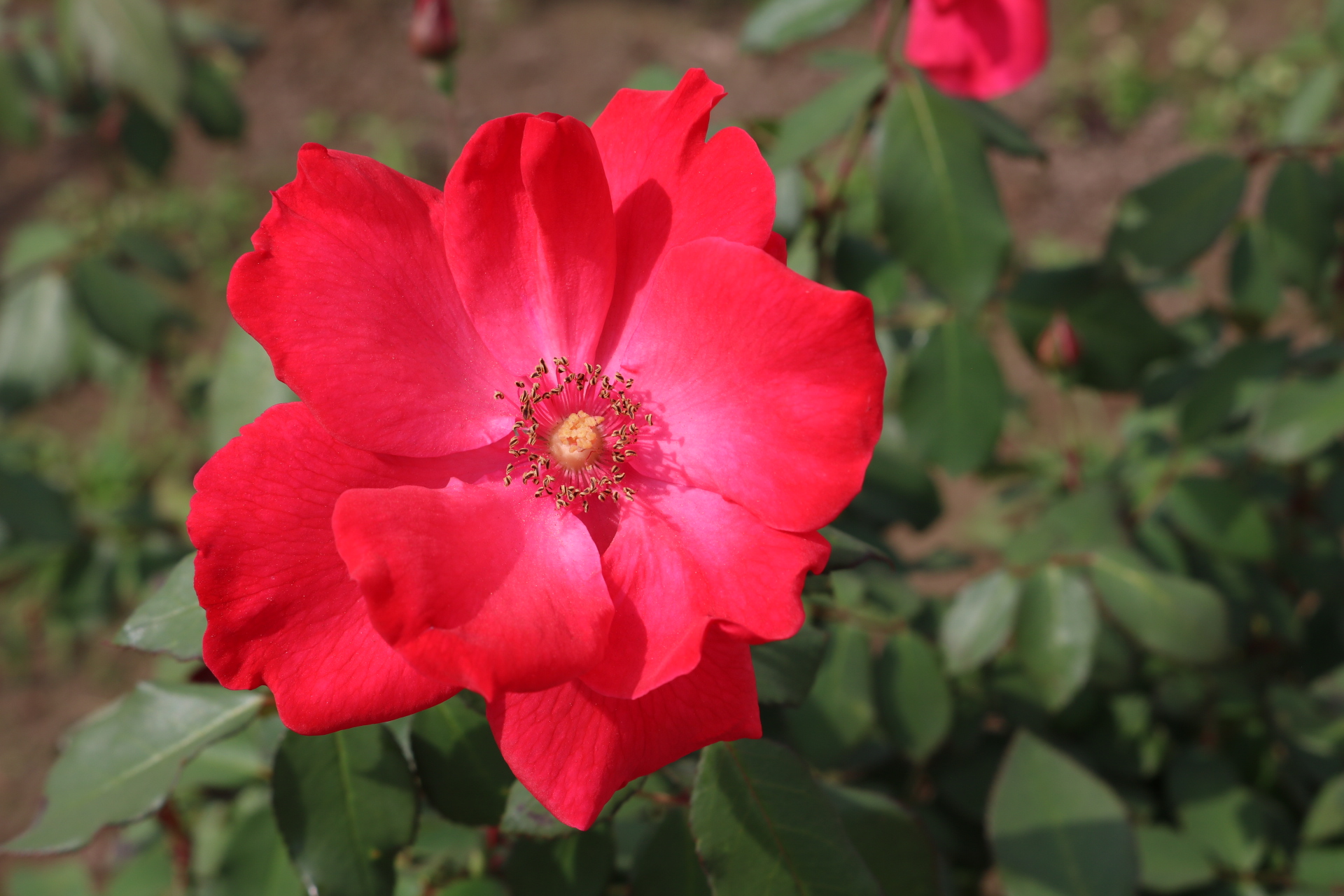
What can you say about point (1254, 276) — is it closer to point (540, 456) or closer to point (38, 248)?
point (540, 456)

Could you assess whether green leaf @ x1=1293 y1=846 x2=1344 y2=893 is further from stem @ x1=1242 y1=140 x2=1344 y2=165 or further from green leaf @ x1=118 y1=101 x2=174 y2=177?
green leaf @ x1=118 y1=101 x2=174 y2=177

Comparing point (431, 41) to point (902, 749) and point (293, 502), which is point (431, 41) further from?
point (902, 749)

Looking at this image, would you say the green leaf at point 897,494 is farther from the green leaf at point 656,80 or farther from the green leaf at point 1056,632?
the green leaf at point 656,80

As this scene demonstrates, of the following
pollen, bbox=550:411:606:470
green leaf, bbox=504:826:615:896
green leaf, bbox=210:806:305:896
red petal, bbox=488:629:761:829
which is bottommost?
green leaf, bbox=210:806:305:896

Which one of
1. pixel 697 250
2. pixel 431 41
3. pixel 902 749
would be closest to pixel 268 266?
pixel 697 250

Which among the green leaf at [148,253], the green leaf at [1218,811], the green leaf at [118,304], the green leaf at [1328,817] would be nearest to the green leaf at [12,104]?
the green leaf at [148,253]

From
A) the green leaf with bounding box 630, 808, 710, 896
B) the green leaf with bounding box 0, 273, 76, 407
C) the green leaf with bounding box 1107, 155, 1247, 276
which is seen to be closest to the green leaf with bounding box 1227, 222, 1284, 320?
the green leaf with bounding box 1107, 155, 1247, 276
